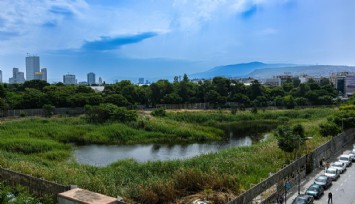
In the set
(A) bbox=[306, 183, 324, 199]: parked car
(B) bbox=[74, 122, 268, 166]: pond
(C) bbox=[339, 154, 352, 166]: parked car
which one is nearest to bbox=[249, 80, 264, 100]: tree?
(B) bbox=[74, 122, 268, 166]: pond

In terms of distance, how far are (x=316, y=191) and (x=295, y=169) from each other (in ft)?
11.7

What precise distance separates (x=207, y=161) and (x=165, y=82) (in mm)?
65397

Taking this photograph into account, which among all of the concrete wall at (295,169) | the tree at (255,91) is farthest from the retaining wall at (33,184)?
the tree at (255,91)

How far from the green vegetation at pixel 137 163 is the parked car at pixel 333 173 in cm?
348

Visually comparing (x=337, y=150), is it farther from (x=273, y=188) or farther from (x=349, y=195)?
(x=273, y=188)

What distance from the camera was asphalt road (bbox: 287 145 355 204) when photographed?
23.0 meters

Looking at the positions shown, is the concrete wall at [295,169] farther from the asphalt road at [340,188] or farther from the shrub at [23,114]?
the shrub at [23,114]

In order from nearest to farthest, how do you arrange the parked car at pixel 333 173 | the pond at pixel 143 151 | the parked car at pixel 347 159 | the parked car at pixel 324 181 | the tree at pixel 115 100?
1. the parked car at pixel 324 181
2. the parked car at pixel 333 173
3. the parked car at pixel 347 159
4. the pond at pixel 143 151
5. the tree at pixel 115 100

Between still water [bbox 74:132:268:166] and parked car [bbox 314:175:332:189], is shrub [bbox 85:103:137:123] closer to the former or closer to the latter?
still water [bbox 74:132:268:166]

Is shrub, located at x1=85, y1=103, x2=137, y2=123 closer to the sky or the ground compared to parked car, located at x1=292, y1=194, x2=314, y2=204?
closer to the sky

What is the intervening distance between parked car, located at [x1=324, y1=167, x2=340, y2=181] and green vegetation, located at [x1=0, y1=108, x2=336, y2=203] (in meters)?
3.48

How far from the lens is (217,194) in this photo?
21719 millimetres

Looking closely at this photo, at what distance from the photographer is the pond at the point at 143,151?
38.1 meters

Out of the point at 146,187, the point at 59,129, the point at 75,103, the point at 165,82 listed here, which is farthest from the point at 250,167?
the point at 165,82
